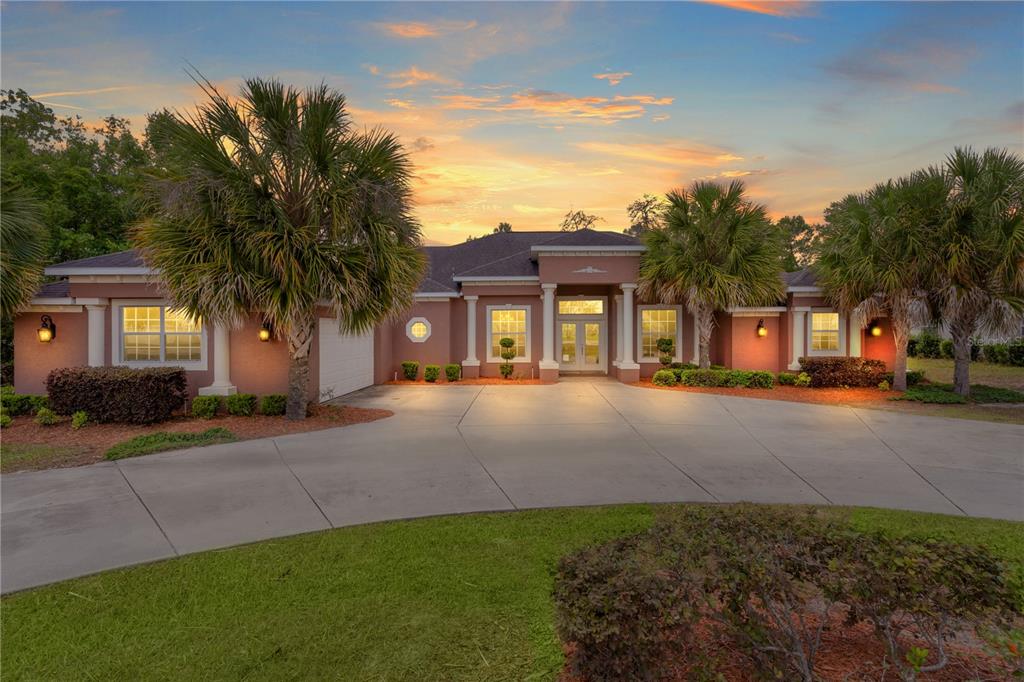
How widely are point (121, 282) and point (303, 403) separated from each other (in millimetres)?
5416

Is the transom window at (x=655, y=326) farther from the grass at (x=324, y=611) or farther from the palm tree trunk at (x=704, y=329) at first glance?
the grass at (x=324, y=611)

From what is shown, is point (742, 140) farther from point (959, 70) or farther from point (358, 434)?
point (358, 434)

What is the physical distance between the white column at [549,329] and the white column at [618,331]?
2223mm

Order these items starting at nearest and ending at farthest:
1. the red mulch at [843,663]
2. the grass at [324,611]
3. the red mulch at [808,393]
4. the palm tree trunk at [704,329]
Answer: the red mulch at [843,663] → the grass at [324,611] → the red mulch at [808,393] → the palm tree trunk at [704,329]

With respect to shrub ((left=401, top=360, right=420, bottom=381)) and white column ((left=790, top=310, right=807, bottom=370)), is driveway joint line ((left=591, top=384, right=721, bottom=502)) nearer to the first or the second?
shrub ((left=401, top=360, right=420, bottom=381))

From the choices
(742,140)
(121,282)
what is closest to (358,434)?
(121,282)

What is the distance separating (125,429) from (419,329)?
9.26m

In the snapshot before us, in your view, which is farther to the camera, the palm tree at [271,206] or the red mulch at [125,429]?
the palm tree at [271,206]

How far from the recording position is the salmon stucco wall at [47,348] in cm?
1193

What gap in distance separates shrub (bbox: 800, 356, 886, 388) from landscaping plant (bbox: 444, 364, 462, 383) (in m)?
10.8

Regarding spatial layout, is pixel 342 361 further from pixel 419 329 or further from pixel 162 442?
pixel 162 442

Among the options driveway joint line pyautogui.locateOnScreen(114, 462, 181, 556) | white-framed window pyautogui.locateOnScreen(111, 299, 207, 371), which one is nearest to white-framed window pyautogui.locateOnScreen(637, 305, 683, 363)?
white-framed window pyautogui.locateOnScreen(111, 299, 207, 371)

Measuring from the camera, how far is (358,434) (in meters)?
9.07

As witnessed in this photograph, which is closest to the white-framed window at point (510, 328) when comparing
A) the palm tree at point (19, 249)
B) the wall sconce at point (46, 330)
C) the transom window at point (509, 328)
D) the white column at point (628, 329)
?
the transom window at point (509, 328)
